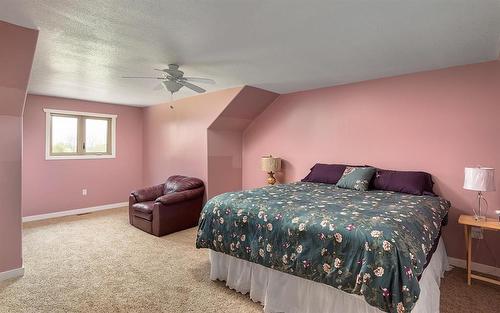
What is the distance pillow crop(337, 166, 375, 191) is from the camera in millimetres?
3404

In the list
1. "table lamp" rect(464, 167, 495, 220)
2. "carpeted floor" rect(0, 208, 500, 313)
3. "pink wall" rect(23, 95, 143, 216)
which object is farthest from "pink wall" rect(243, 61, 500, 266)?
"pink wall" rect(23, 95, 143, 216)

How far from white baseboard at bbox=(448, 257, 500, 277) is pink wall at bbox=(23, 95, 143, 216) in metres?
5.99

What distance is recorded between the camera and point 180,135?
5.45 m

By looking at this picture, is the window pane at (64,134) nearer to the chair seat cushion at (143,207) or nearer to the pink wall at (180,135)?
the pink wall at (180,135)

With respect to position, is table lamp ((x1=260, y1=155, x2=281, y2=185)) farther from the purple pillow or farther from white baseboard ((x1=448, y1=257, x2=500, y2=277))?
white baseboard ((x1=448, y1=257, x2=500, y2=277))

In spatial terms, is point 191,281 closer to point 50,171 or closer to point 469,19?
point 469,19

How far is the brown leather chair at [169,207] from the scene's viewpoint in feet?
13.6

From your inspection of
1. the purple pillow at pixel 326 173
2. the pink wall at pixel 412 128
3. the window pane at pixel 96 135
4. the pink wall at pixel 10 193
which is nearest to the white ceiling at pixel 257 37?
the pink wall at pixel 412 128

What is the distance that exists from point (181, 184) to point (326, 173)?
8.31 ft

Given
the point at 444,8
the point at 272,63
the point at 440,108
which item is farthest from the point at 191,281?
the point at 440,108

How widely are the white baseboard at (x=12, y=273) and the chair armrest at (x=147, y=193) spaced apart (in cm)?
201

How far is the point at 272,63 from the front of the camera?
10.3 feet

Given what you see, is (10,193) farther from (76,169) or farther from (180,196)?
(76,169)

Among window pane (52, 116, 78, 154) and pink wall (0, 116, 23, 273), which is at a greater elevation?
window pane (52, 116, 78, 154)
